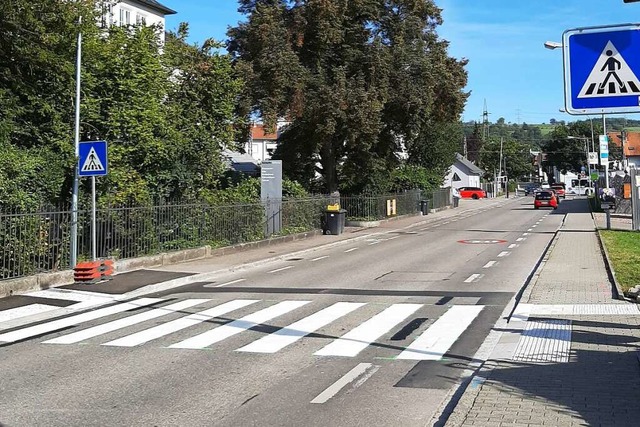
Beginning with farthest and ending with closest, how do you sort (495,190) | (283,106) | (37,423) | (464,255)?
(495,190) < (283,106) < (464,255) < (37,423)

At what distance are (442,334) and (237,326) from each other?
3040mm

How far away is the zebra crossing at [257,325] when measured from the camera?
8594mm

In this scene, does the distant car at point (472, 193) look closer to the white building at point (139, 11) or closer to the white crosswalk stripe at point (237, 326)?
the white building at point (139, 11)

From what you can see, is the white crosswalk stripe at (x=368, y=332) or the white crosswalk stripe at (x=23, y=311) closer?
the white crosswalk stripe at (x=368, y=332)

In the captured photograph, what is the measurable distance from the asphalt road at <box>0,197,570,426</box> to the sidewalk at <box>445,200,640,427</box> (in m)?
0.43

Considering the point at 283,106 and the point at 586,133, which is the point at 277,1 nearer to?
the point at 283,106

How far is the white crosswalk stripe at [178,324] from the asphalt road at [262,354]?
0.06ft

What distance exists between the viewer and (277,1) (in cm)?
3406

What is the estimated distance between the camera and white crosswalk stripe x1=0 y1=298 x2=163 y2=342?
9656 millimetres

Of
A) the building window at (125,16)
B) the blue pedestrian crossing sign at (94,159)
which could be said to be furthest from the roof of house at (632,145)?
the blue pedestrian crossing sign at (94,159)

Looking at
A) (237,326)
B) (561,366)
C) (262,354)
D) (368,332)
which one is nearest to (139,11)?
(237,326)

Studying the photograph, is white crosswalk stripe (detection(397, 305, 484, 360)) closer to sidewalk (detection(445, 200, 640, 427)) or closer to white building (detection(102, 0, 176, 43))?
sidewalk (detection(445, 200, 640, 427))

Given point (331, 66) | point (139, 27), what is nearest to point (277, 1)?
point (331, 66)

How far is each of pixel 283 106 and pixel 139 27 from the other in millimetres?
12688
